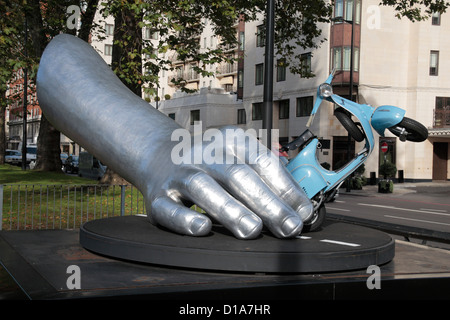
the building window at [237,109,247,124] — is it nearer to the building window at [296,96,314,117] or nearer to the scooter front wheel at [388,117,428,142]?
the building window at [296,96,314,117]

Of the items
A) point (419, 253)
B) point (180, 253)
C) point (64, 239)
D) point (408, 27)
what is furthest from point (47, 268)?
point (408, 27)

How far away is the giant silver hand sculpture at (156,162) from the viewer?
507 centimetres

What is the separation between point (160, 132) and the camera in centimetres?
601

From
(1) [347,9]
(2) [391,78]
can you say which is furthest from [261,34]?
(2) [391,78]

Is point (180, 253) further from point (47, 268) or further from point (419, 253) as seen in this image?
point (419, 253)

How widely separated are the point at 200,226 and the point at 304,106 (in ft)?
107

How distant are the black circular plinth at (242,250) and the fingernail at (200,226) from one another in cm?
7

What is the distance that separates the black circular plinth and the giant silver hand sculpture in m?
0.16

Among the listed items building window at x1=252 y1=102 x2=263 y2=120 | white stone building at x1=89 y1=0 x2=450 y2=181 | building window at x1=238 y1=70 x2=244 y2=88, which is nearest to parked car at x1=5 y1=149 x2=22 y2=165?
building window at x1=238 y1=70 x2=244 y2=88

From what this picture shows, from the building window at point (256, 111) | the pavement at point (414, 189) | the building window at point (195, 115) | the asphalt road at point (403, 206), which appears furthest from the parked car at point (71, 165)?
the asphalt road at point (403, 206)

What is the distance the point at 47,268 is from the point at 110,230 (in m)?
1.03

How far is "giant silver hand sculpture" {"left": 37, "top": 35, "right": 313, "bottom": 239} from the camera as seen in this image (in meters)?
5.07

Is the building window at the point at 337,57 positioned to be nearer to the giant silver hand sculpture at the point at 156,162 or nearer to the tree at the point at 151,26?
the tree at the point at 151,26

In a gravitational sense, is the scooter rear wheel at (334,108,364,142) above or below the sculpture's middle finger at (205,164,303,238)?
above
